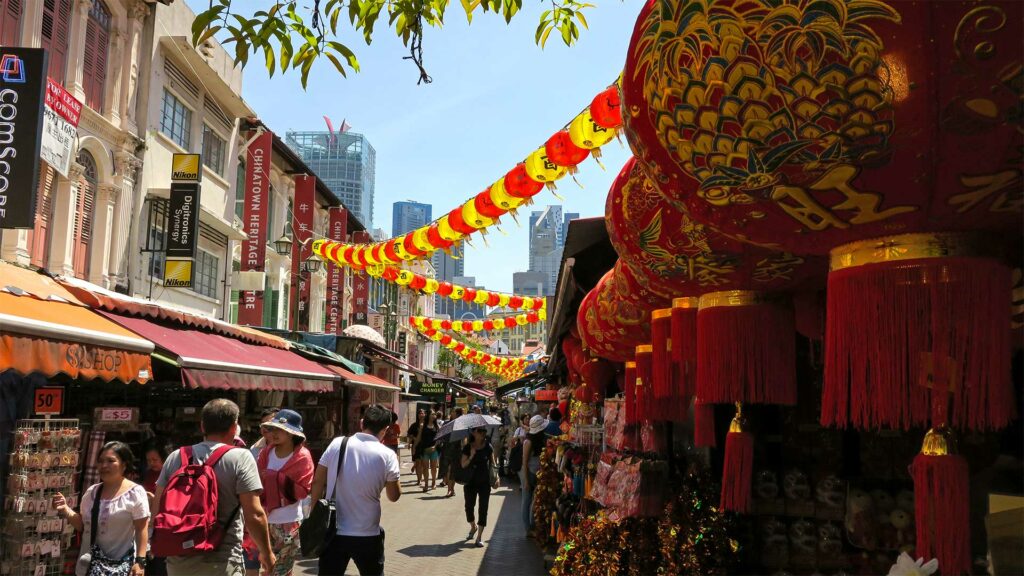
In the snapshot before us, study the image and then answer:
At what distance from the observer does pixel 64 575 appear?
771cm

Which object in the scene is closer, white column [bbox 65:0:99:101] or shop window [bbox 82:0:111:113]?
white column [bbox 65:0:99:101]

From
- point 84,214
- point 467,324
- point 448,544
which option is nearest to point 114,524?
point 448,544

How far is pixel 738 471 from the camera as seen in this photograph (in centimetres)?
338

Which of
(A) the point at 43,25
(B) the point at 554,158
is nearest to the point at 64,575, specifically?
(B) the point at 554,158

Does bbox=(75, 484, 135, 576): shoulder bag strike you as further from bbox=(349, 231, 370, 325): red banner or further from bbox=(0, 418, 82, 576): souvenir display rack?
bbox=(349, 231, 370, 325): red banner

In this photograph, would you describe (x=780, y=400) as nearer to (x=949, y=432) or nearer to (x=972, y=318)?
(x=949, y=432)

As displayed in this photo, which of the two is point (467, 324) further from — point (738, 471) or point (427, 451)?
point (738, 471)

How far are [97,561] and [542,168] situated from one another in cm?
547

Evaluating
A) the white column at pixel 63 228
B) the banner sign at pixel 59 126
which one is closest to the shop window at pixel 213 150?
the white column at pixel 63 228

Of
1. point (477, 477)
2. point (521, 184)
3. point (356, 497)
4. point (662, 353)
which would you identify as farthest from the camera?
point (477, 477)

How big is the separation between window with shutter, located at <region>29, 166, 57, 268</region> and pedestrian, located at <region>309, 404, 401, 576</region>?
915cm

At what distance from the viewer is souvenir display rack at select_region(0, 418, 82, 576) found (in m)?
6.88

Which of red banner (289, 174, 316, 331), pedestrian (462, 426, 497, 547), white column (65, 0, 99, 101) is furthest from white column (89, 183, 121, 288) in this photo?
red banner (289, 174, 316, 331)

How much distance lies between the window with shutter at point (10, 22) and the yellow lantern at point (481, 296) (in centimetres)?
1444
